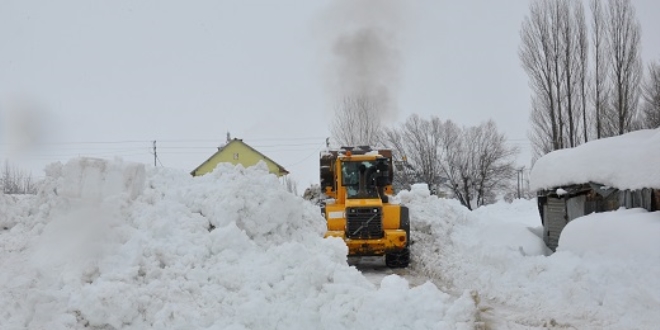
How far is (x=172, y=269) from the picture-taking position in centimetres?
705

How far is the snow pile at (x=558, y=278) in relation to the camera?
7.09m

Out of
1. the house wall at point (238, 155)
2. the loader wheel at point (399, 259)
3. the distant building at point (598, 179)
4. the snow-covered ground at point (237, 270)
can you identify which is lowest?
the loader wheel at point (399, 259)

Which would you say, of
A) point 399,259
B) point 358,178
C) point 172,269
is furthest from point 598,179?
point 172,269

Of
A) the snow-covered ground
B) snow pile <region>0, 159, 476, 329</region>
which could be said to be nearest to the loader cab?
the snow-covered ground

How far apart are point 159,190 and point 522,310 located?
6.45m

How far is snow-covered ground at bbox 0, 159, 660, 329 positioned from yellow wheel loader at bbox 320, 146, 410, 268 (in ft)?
5.60

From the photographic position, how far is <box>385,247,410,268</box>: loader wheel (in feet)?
40.1

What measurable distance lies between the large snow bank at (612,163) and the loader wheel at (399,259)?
3.47 meters

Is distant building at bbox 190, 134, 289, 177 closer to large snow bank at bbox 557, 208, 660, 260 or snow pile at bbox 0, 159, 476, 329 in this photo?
snow pile at bbox 0, 159, 476, 329

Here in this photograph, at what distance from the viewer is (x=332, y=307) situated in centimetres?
635

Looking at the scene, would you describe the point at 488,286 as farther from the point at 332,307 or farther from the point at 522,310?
the point at 332,307

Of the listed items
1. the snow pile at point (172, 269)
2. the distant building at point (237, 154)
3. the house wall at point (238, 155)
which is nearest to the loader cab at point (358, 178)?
the snow pile at point (172, 269)

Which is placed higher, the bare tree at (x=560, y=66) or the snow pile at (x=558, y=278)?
the bare tree at (x=560, y=66)

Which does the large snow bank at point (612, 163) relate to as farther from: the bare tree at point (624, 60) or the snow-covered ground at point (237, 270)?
the bare tree at point (624, 60)
